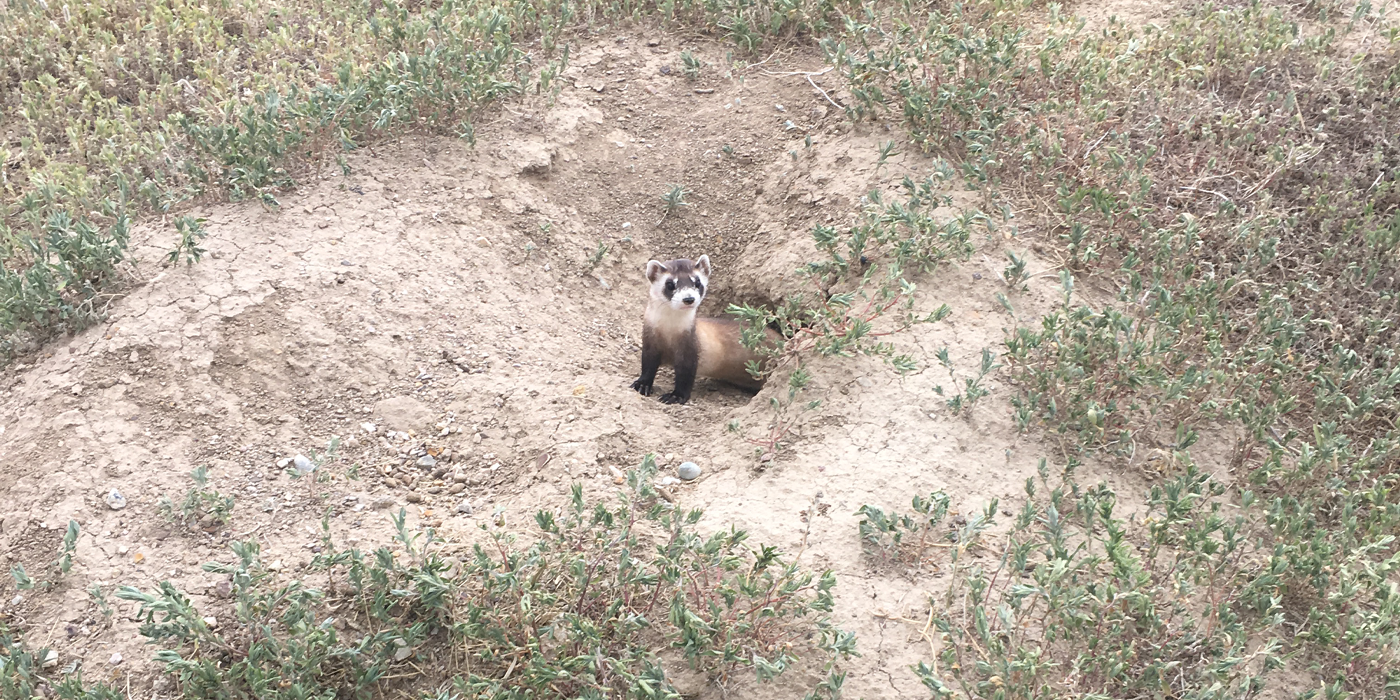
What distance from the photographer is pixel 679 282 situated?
5.44 metres

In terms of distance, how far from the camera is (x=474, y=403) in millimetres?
4684

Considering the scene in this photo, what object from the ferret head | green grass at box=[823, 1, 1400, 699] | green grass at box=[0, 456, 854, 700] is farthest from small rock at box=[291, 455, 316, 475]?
green grass at box=[823, 1, 1400, 699]

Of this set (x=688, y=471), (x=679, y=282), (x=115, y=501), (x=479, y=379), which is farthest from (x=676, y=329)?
(x=115, y=501)

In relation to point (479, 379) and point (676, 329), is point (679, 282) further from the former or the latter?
point (479, 379)

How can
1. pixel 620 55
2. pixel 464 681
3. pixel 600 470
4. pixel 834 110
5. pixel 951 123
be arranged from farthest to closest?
pixel 620 55
pixel 834 110
pixel 951 123
pixel 600 470
pixel 464 681

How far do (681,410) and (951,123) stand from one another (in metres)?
2.16

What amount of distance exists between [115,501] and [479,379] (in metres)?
1.56

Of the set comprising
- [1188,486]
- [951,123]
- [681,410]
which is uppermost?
[951,123]

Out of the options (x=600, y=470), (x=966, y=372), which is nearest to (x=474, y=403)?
(x=600, y=470)

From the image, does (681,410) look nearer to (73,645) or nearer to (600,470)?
(600,470)

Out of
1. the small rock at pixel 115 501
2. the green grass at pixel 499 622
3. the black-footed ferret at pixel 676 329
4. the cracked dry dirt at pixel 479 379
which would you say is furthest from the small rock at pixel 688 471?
the small rock at pixel 115 501

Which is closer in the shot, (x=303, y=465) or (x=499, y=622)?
(x=499, y=622)

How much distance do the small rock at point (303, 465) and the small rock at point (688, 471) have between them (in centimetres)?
154

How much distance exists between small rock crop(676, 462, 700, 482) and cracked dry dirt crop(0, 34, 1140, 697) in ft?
0.25
